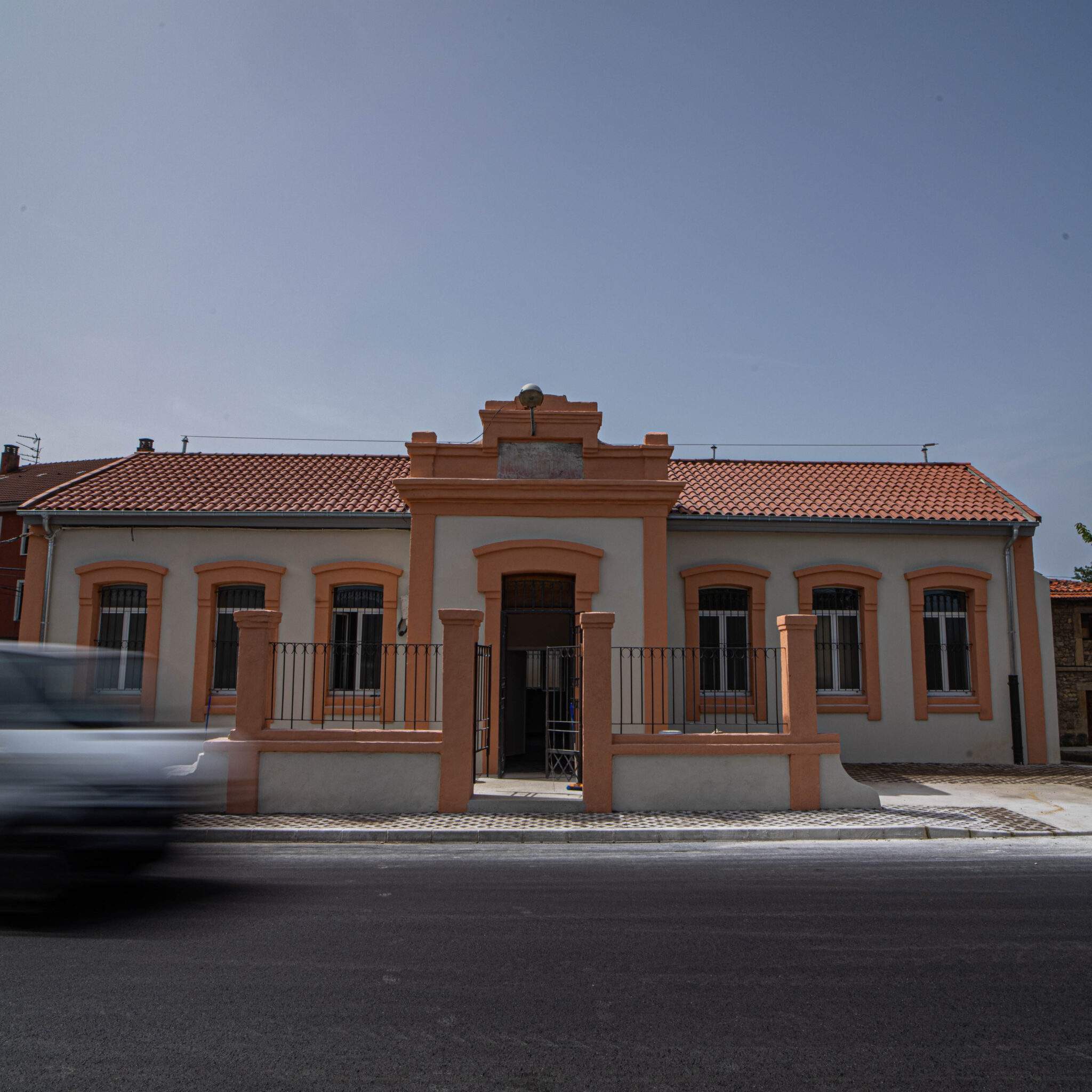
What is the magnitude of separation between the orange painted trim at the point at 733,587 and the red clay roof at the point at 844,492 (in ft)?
3.30

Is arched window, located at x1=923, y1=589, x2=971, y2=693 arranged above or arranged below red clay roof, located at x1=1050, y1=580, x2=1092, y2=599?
below

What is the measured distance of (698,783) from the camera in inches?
440

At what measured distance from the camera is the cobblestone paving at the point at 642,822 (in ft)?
32.6

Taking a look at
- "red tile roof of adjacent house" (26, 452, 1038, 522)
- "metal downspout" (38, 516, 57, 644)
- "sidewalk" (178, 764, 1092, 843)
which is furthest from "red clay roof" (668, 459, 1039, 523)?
"metal downspout" (38, 516, 57, 644)

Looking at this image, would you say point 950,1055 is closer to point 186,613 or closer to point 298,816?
point 298,816

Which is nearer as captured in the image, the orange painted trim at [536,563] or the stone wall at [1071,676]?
the orange painted trim at [536,563]

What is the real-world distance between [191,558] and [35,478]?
2795 centimetres

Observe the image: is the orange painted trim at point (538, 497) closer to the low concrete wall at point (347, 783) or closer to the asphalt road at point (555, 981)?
the low concrete wall at point (347, 783)

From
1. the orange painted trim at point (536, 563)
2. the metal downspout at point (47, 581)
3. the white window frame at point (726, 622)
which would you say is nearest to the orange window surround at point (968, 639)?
the white window frame at point (726, 622)

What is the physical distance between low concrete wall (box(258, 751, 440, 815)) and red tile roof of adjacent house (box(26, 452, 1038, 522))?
6.41 metres

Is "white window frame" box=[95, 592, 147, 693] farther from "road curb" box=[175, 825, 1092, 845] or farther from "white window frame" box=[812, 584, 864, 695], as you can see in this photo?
"white window frame" box=[812, 584, 864, 695]

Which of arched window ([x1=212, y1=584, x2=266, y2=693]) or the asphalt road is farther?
arched window ([x1=212, y1=584, x2=266, y2=693])

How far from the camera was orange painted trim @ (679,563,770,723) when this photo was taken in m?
16.4

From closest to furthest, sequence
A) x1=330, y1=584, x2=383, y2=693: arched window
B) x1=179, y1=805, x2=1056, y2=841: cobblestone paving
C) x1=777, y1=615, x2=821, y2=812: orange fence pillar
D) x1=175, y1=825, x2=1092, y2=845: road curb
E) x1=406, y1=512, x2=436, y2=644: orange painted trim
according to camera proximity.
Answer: x1=175, y1=825, x2=1092, y2=845: road curb, x1=179, y1=805, x2=1056, y2=841: cobblestone paving, x1=777, y1=615, x2=821, y2=812: orange fence pillar, x1=406, y1=512, x2=436, y2=644: orange painted trim, x1=330, y1=584, x2=383, y2=693: arched window
